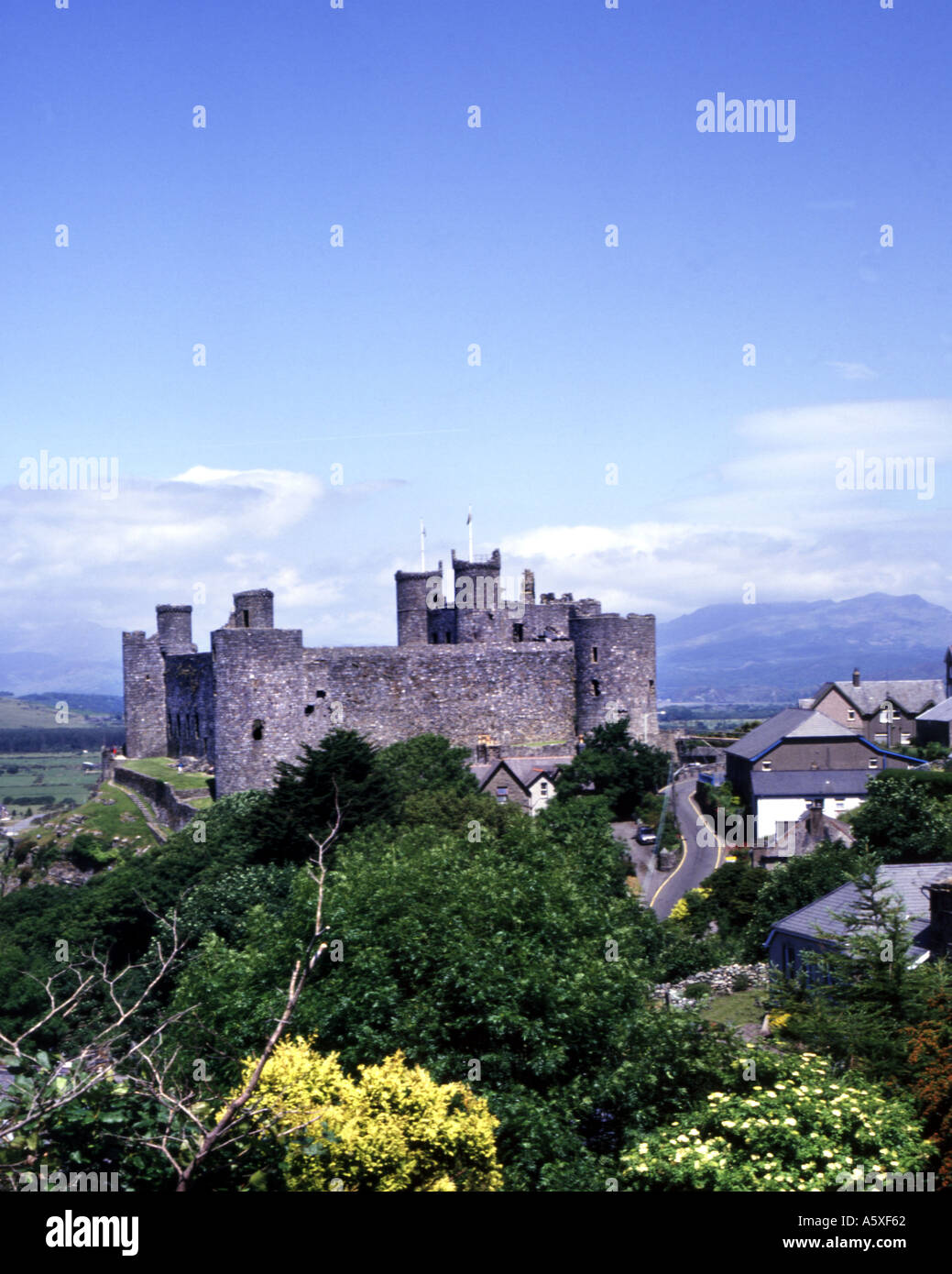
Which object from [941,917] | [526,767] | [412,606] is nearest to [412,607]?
[412,606]

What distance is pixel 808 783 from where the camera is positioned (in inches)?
2005

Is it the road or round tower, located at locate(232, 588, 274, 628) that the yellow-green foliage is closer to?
the road

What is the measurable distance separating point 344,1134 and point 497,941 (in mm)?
8282

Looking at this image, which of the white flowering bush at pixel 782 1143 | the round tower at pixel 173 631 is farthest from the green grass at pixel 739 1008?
the round tower at pixel 173 631

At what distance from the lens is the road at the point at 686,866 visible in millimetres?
40541

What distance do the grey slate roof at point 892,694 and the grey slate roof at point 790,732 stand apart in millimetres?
18534

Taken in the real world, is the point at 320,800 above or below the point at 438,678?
below

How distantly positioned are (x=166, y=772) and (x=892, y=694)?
164 ft

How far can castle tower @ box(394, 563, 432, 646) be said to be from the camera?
169 ft

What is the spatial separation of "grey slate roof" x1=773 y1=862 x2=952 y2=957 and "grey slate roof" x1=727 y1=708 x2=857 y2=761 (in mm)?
21714

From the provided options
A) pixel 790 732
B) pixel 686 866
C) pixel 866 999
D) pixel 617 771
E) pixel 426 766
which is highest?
pixel 790 732

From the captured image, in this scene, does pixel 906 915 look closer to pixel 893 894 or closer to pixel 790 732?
pixel 893 894

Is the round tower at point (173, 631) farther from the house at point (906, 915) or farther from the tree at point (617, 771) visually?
the house at point (906, 915)
